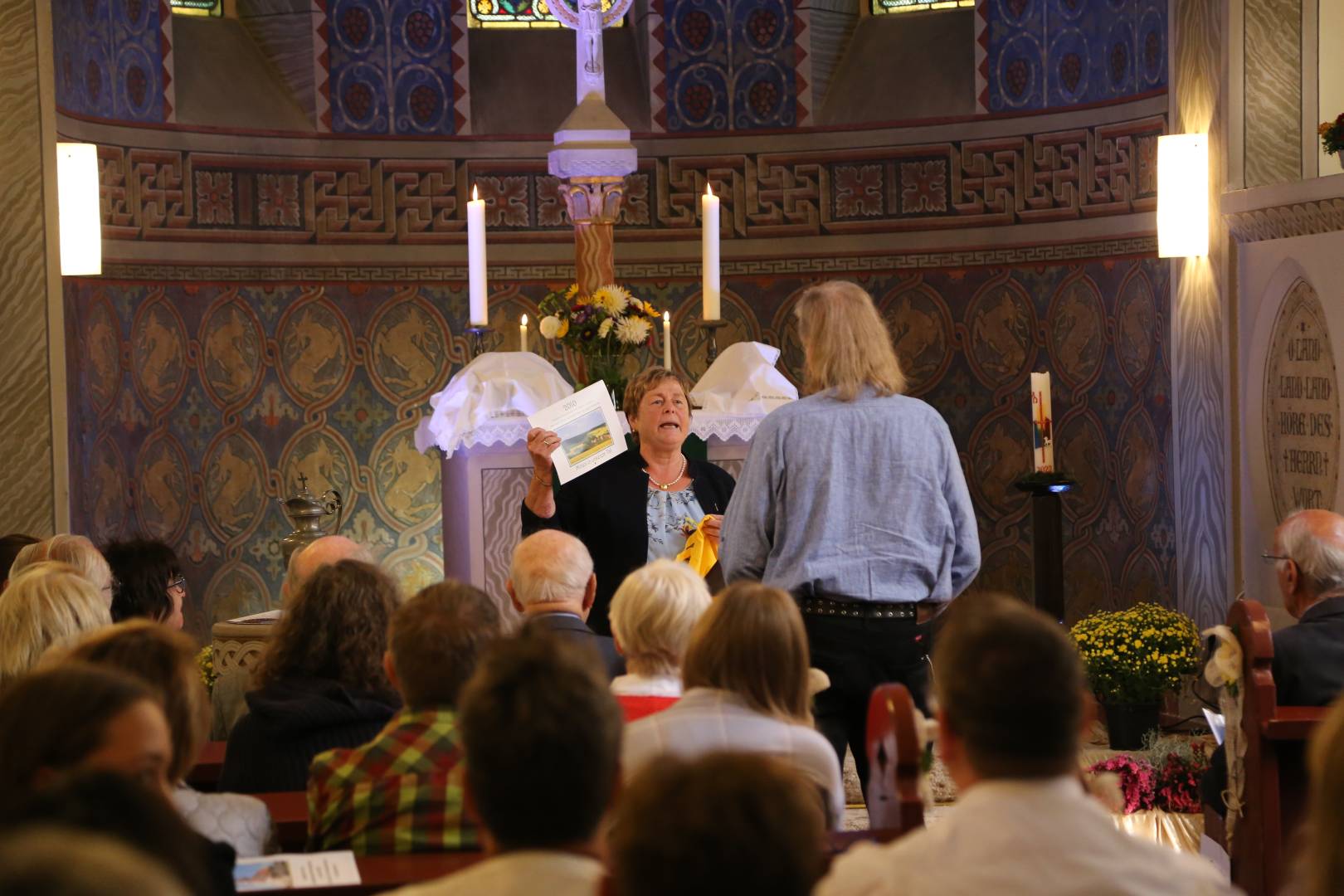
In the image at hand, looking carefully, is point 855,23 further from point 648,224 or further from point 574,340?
point 574,340

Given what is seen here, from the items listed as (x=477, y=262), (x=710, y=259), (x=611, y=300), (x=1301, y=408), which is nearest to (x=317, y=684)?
(x=611, y=300)

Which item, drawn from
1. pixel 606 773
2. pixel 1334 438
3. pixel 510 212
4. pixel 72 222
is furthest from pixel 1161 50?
pixel 606 773

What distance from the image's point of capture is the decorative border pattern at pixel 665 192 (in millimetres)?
7660

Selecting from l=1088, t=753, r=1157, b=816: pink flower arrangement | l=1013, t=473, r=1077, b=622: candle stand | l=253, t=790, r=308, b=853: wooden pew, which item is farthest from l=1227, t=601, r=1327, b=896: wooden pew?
l=1013, t=473, r=1077, b=622: candle stand

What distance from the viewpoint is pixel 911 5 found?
27.9 feet

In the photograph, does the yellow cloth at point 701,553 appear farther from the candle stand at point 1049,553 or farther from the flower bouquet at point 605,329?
the candle stand at point 1049,553

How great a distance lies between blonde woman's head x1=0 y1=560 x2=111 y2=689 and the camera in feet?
10.3

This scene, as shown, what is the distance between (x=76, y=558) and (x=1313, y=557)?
2717 mm

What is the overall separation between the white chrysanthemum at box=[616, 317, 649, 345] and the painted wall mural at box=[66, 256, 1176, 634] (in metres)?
2.68

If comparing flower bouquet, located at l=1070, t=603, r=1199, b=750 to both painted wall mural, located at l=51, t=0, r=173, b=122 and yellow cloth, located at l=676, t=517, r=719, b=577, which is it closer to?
yellow cloth, located at l=676, t=517, r=719, b=577

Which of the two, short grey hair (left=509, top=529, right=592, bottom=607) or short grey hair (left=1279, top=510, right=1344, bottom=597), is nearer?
short grey hair (left=509, top=529, right=592, bottom=607)

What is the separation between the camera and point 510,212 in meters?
8.36

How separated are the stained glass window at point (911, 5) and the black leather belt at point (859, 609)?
5.49m

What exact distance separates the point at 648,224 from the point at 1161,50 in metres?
2.54
